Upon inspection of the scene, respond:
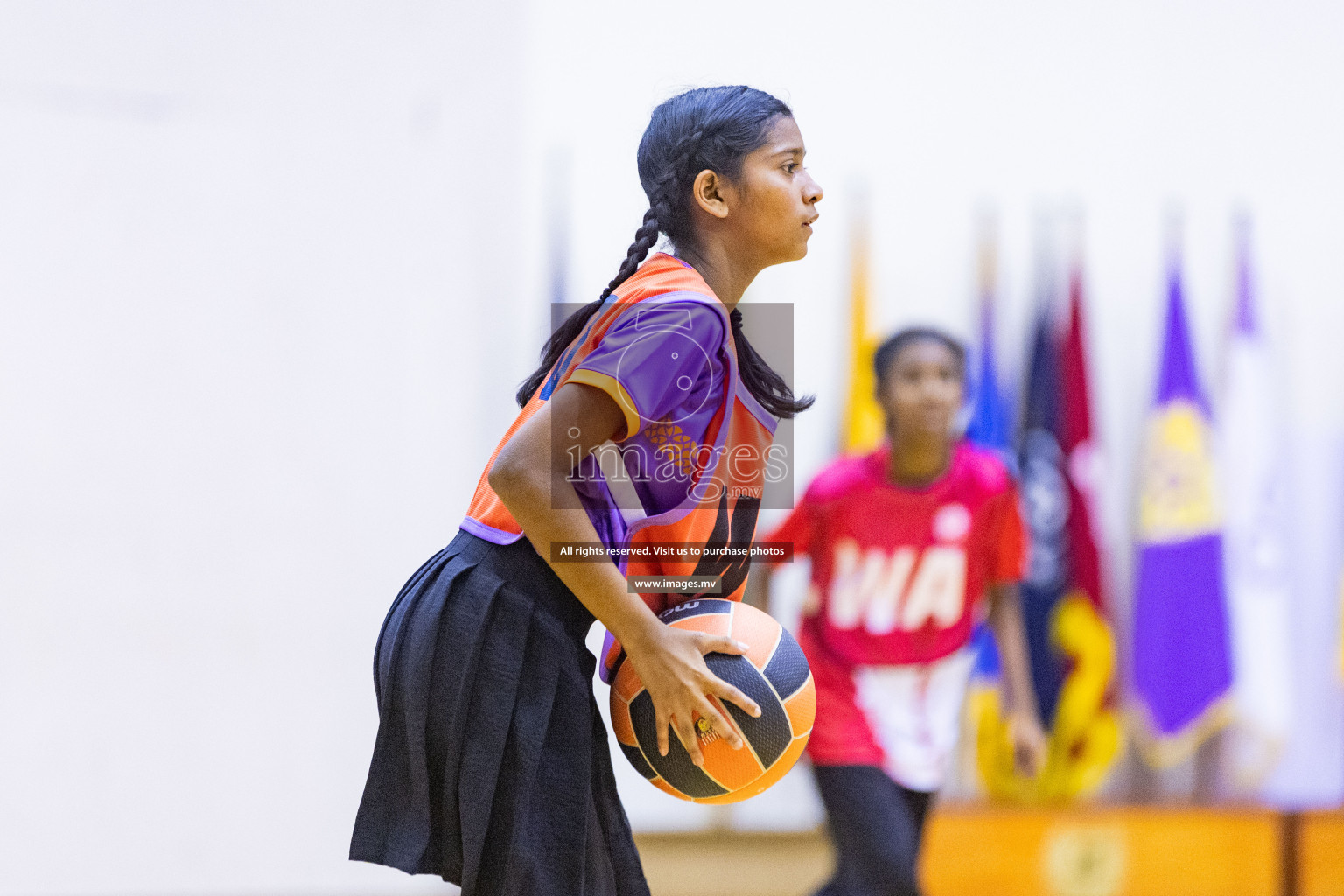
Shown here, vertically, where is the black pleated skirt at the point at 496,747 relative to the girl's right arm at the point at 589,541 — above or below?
below

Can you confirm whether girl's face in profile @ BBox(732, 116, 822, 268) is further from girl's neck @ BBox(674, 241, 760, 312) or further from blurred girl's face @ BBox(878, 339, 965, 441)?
blurred girl's face @ BBox(878, 339, 965, 441)

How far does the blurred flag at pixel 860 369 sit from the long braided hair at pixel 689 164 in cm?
200

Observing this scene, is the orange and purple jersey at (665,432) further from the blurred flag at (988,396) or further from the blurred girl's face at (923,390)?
the blurred flag at (988,396)

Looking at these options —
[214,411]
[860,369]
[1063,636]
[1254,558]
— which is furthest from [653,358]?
[1254,558]

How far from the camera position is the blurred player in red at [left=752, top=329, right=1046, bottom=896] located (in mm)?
2518

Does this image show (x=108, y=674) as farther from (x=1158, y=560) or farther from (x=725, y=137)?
(x=1158, y=560)

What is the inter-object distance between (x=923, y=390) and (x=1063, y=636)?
1.16 metres

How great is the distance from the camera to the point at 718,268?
1.57 metres

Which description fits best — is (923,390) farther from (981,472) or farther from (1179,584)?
(1179,584)

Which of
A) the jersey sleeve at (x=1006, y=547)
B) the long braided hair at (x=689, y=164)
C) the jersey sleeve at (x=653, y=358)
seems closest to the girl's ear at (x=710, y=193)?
the long braided hair at (x=689, y=164)

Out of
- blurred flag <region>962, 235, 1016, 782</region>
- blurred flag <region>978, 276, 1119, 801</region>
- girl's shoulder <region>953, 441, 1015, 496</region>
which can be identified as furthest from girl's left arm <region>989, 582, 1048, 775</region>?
blurred flag <region>978, 276, 1119, 801</region>

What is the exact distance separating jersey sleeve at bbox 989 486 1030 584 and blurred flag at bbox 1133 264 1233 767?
1009 mm

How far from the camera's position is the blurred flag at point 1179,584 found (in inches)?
141

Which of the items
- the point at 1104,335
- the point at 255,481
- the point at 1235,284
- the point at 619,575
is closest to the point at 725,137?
the point at 619,575
